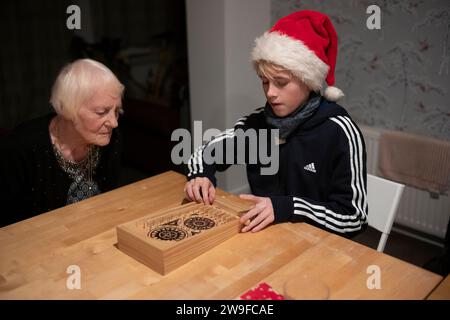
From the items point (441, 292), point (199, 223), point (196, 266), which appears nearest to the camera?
point (441, 292)

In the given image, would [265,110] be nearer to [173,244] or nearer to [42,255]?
[173,244]

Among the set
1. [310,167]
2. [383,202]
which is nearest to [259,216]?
[310,167]

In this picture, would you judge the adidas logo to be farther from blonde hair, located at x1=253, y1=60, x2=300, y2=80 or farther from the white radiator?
the white radiator

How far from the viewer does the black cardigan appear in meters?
1.78

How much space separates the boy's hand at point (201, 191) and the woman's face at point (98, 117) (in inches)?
17.7

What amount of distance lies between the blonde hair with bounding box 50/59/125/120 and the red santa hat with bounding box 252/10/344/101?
23.2 inches

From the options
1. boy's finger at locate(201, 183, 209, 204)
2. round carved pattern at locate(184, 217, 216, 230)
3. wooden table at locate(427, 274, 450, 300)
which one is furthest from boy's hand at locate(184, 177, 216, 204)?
wooden table at locate(427, 274, 450, 300)

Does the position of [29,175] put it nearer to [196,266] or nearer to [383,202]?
[196,266]

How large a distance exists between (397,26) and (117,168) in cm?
185

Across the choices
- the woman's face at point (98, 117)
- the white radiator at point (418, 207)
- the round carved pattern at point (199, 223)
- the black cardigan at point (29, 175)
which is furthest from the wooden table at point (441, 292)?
the white radiator at point (418, 207)

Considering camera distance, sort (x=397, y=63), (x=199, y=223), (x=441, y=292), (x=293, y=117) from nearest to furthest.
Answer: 1. (x=441, y=292)
2. (x=199, y=223)
3. (x=293, y=117)
4. (x=397, y=63)

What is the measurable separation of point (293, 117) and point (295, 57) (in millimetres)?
228

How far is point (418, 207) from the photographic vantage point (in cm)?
274
